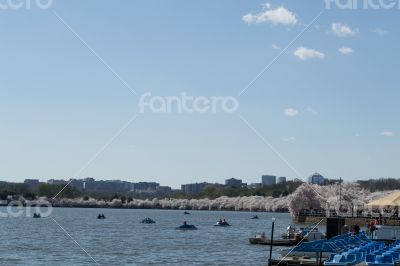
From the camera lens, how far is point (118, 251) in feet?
242

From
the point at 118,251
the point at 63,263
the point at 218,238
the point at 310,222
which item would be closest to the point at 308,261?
the point at 63,263

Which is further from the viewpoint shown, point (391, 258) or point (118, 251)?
point (118, 251)

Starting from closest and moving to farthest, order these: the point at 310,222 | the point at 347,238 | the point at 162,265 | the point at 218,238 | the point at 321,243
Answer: the point at 321,243, the point at 347,238, the point at 162,265, the point at 218,238, the point at 310,222

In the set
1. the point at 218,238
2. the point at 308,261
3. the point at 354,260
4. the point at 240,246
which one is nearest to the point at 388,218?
the point at 218,238

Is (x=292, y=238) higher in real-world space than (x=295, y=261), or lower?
higher

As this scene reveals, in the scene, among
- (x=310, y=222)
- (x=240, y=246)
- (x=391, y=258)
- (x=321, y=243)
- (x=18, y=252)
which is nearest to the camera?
(x=391, y=258)

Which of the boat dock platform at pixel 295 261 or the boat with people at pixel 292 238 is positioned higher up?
the boat with people at pixel 292 238

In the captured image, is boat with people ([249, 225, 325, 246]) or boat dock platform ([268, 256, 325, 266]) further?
boat with people ([249, 225, 325, 246])

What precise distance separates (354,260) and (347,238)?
14.3 metres

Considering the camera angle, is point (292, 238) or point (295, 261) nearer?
point (295, 261)

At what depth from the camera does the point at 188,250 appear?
7600 cm

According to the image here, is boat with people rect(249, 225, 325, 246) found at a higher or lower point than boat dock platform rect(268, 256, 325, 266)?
higher

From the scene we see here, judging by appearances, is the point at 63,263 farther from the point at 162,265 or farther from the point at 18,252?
the point at 18,252

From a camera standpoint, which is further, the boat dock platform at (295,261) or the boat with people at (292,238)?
the boat with people at (292,238)
